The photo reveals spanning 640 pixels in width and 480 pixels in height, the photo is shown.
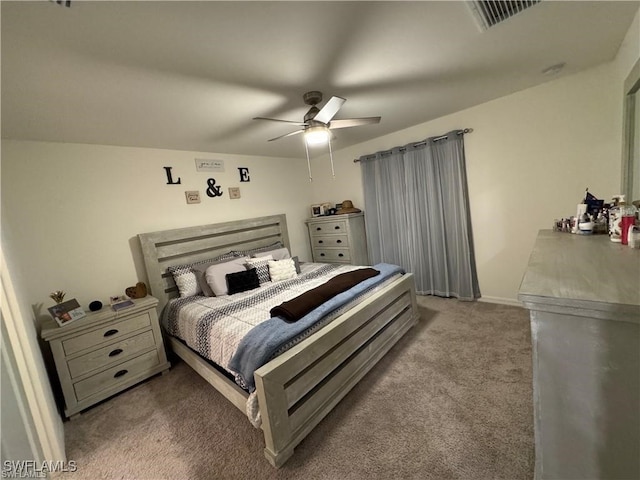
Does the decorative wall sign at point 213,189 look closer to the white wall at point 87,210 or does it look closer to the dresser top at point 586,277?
the white wall at point 87,210

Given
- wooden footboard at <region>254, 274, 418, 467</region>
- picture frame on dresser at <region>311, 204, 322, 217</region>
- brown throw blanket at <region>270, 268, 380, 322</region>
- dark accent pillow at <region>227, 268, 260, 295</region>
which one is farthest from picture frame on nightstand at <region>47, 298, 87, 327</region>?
picture frame on dresser at <region>311, 204, 322, 217</region>

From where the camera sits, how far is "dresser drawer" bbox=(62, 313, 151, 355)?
6.70ft

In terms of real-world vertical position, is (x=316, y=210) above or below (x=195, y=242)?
above

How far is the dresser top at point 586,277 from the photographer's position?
0.73 m

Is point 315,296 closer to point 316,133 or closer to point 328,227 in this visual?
point 316,133

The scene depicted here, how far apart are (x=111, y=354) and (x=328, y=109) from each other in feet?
8.73

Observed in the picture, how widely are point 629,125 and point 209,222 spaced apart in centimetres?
399

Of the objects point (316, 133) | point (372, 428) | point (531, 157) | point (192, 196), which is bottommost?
point (372, 428)

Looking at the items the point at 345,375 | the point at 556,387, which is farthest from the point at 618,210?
the point at 345,375

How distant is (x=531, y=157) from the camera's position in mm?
2693

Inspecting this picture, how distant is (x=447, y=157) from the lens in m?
3.13

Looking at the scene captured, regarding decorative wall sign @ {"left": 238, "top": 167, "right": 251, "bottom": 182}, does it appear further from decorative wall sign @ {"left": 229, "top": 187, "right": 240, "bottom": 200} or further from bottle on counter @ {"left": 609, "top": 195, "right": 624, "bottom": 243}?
bottle on counter @ {"left": 609, "top": 195, "right": 624, "bottom": 243}

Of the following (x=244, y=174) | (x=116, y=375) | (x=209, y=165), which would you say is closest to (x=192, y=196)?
(x=209, y=165)
